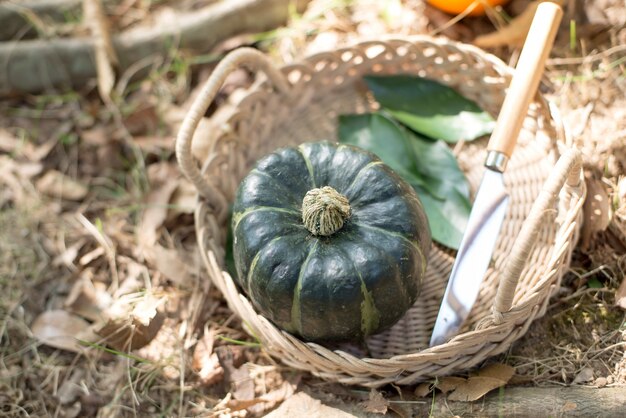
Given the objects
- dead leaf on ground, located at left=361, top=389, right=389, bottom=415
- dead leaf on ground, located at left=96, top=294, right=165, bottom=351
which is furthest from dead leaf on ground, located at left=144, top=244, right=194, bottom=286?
dead leaf on ground, located at left=361, top=389, right=389, bottom=415

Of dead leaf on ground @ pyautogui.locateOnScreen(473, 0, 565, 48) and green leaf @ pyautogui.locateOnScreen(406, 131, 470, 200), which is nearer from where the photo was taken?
green leaf @ pyautogui.locateOnScreen(406, 131, 470, 200)

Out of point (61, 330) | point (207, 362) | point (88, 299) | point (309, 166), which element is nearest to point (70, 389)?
point (61, 330)

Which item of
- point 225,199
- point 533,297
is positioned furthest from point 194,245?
point 533,297

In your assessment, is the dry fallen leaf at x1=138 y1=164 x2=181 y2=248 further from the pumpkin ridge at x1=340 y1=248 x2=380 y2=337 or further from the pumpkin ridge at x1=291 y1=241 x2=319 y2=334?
the pumpkin ridge at x1=340 y1=248 x2=380 y2=337

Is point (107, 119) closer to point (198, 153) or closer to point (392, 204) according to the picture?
point (198, 153)

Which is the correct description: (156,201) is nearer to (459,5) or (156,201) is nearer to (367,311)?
(367,311)

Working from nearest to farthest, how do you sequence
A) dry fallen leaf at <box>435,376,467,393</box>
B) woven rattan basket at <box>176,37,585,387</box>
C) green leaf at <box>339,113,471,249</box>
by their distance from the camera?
woven rattan basket at <box>176,37,585,387</box>
dry fallen leaf at <box>435,376,467,393</box>
green leaf at <box>339,113,471,249</box>

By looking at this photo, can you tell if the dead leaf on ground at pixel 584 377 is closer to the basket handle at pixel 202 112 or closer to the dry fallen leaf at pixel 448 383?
the dry fallen leaf at pixel 448 383
